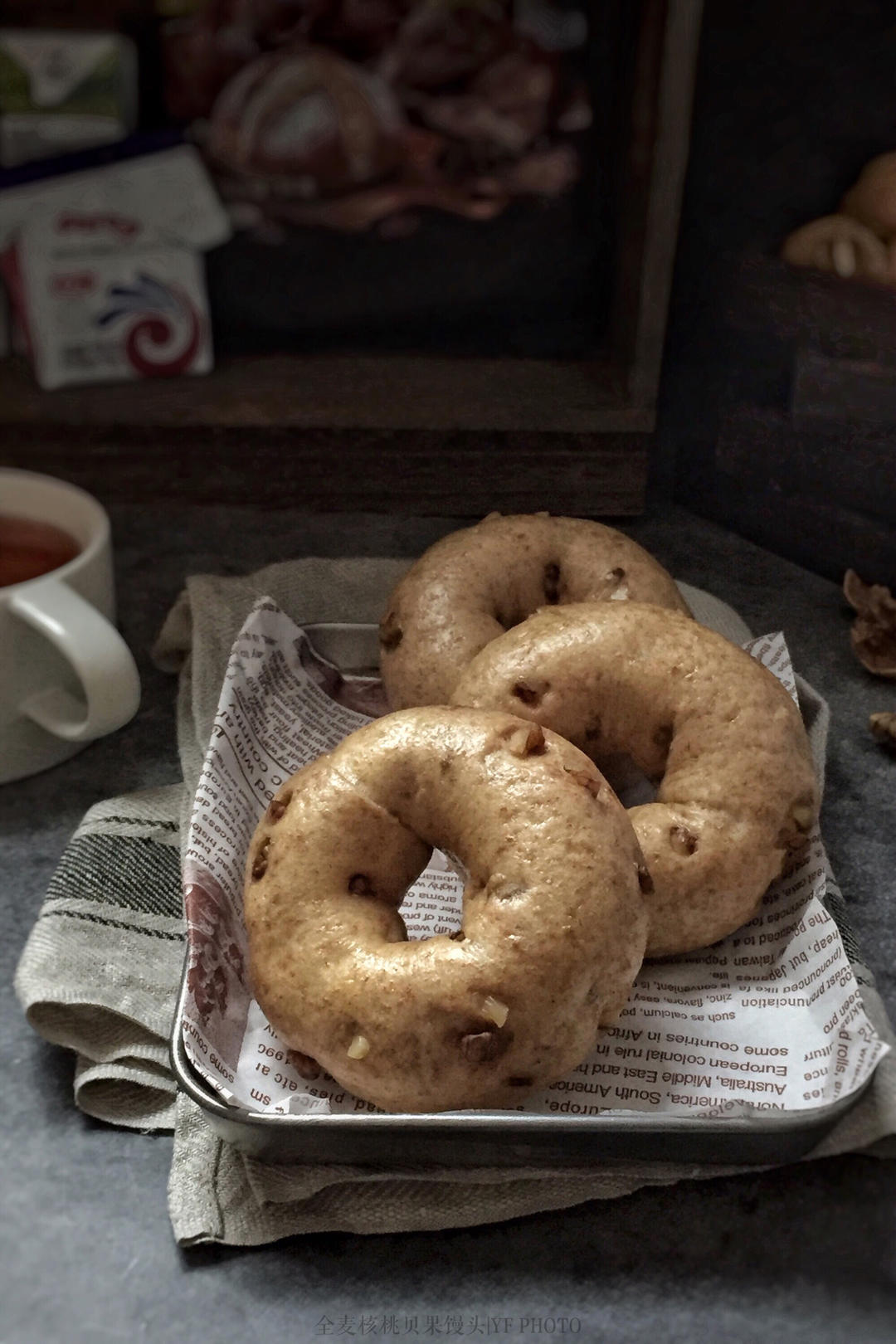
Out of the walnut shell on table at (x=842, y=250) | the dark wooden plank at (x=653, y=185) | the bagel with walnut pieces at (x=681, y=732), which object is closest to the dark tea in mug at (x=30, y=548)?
the bagel with walnut pieces at (x=681, y=732)

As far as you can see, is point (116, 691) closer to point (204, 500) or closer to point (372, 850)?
point (372, 850)

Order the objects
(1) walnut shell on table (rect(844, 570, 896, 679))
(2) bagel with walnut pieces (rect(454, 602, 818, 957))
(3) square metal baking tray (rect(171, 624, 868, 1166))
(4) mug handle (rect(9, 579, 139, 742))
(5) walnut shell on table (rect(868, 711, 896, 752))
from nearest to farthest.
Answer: (3) square metal baking tray (rect(171, 624, 868, 1166)), (2) bagel with walnut pieces (rect(454, 602, 818, 957)), (4) mug handle (rect(9, 579, 139, 742)), (5) walnut shell on table (rect(868, 711, 896, 752)), (1) walnut shell on table (rect(844, 570, 896, 679))

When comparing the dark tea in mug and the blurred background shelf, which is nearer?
the dark tea in mug

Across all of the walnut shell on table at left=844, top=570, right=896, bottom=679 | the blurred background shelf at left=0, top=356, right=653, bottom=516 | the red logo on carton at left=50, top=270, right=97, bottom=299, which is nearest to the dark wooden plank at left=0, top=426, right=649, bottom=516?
the blurred background shelf at left=0, top=356, right=653, bottom=516

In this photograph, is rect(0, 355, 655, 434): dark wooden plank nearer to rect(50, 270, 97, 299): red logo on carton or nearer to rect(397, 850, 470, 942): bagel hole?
rect(50, 270, 97, 299): red logo on carton

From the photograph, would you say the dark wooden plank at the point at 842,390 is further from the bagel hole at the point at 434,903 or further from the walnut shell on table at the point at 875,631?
the bagel hole at the point at 434,903

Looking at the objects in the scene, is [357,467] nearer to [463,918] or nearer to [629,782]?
[629,782]

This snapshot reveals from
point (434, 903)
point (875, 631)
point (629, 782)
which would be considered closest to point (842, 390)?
point (875, 631)
